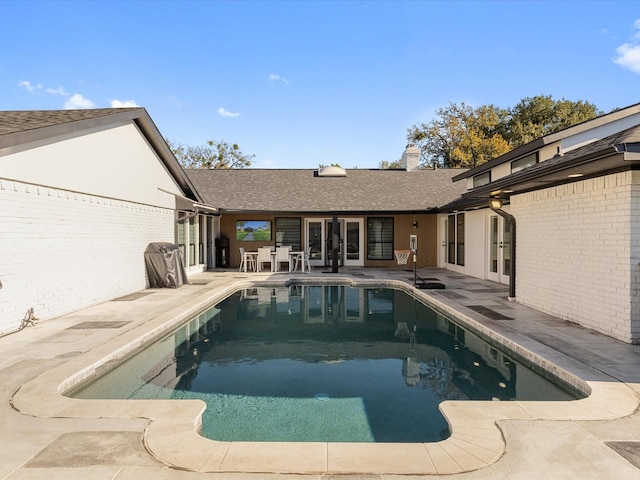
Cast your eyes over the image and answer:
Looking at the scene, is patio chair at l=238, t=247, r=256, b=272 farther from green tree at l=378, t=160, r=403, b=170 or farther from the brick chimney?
green tree at l=378, t=160, r=403, b=170

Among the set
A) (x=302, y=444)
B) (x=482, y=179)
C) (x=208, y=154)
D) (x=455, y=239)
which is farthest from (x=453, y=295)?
(x=208, y=154)

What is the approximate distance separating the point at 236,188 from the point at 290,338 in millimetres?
12173

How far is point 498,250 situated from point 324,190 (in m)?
8.47

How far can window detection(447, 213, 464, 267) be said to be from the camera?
14609 mm

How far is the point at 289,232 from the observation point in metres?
17.6

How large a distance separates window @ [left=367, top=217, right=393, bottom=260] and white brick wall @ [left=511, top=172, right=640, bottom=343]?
361 inches

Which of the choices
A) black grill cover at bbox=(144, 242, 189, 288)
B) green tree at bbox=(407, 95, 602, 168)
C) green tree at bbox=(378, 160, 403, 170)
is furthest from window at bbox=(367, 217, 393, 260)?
green tree at bbox=(378, 160, 403, 170)

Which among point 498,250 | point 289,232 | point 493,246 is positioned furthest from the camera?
point 289,232

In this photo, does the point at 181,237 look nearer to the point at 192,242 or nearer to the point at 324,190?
the point at 192,242

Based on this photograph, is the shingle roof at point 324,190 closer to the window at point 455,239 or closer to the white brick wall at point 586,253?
the window at point 455,239

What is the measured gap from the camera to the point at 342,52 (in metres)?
16.5

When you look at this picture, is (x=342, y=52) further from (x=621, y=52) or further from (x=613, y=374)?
(x=621, y=52)

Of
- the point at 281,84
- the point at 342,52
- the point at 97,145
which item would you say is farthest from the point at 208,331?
the point at 281,84

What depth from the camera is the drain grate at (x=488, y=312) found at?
7.10 metres
